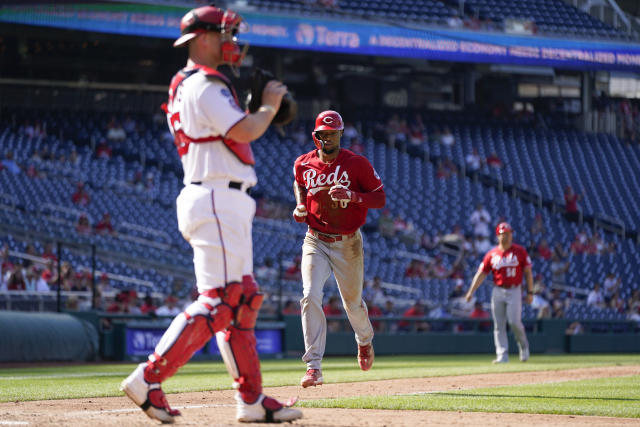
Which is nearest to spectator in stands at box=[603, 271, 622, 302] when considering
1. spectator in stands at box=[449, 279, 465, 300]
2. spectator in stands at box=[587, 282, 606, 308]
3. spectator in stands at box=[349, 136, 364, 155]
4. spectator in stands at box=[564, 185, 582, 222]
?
spectator in stands at box=[587, 282, 606, 308]

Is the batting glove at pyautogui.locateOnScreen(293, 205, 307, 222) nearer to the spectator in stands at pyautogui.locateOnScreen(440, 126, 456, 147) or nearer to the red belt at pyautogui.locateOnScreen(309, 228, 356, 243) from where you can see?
the red belt at pyautogui.locateOnScreen(309, 228, 356, 243)

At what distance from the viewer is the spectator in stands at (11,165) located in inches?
1022

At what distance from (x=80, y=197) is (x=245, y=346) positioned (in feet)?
66.2

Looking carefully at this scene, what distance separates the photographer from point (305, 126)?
3409 centimetres

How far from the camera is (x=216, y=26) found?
6.10 meters

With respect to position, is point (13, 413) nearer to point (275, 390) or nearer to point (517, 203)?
point (275, 390)

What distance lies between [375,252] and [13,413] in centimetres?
2041

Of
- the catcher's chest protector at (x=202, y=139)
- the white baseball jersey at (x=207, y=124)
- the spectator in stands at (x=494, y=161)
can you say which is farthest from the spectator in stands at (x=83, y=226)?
the white baseball jersey at (x=207, y=124)

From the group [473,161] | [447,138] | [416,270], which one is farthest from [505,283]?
[447,138]

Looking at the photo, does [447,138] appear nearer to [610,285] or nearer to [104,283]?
[610,285]

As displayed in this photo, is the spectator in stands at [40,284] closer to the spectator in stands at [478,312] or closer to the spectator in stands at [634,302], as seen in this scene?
the spectator in stands at [478,312]

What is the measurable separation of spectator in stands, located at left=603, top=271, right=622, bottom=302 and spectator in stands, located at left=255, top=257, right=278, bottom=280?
942 cm

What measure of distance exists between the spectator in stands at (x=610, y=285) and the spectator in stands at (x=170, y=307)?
12.6 m

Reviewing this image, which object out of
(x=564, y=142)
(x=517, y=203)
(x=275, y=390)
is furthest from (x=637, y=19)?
(x=275, y=390)
